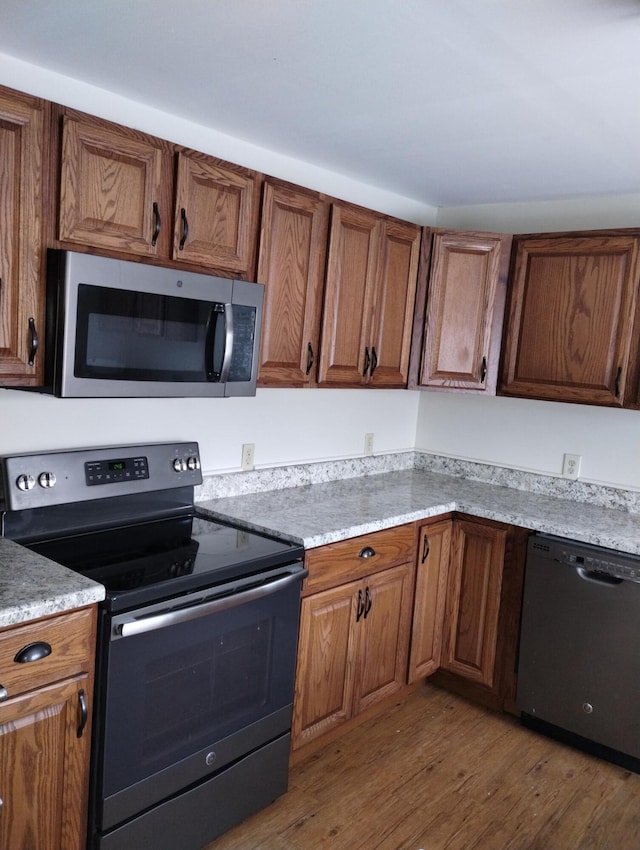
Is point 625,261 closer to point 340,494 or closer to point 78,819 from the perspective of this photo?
point 340,494

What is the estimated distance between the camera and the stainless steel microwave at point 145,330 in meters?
1.83

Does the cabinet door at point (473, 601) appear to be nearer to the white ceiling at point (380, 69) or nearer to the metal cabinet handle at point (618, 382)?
the metal cabinet handle at point (618, 382)

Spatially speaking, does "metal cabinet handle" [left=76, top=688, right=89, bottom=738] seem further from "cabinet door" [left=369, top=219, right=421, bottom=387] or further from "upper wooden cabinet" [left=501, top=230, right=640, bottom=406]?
"upper wooden cabinet" [left=501, top=230, right=640, bottom=406]

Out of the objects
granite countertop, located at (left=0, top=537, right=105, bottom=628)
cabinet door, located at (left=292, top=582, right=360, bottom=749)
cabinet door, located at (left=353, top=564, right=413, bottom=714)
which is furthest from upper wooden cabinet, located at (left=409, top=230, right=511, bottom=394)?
granite countertop, located at (left=0, top=537, right=105, bottom=628)

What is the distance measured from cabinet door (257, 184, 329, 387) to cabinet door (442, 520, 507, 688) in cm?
102

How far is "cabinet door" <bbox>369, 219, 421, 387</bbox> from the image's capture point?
290cm

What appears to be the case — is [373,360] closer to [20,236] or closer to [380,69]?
[380,69]

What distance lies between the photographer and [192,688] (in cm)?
191

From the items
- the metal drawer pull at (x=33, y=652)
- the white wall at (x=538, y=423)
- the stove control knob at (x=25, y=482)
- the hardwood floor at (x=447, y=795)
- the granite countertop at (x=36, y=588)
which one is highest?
the white wall at (x=538, y=423)

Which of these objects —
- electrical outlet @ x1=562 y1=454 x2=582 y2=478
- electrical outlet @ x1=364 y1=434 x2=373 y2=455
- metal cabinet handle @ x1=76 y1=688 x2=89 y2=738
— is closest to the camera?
metal cabinet handle @ x1=76 y1=688 x2=89 y2=738

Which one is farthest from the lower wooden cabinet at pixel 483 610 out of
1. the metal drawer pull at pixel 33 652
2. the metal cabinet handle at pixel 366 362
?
the metal drawer pull at pixel 33 652

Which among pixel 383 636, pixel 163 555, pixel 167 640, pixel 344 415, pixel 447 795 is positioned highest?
pixel 344 415

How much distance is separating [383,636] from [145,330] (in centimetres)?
153

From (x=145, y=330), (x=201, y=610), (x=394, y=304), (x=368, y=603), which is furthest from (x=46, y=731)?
(x=394, y=304)
